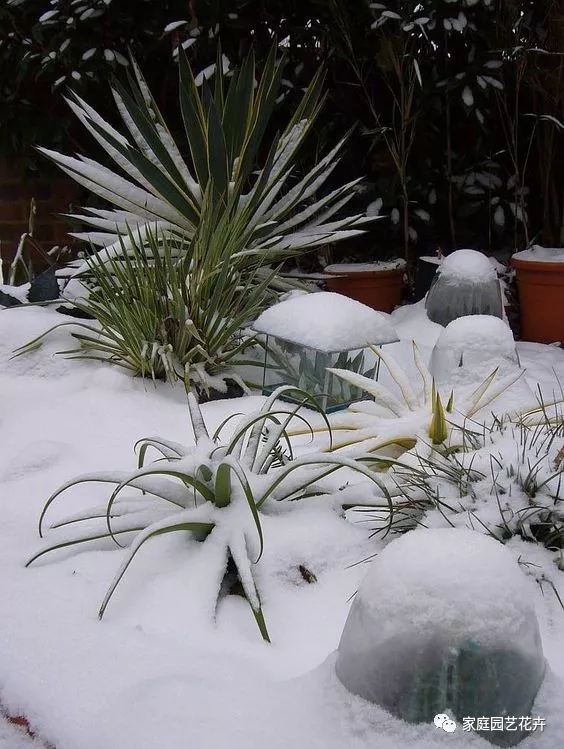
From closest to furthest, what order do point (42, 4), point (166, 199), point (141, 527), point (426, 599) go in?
point (426, 599)
point (141, 527)
point (166, 199)
point (42, 4)

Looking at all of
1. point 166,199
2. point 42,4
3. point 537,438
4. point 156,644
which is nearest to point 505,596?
point 156,644

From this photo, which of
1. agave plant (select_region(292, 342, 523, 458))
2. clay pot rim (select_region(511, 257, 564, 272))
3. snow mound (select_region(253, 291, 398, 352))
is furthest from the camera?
clay pot rim (select_region(511, 257, 564, 272))

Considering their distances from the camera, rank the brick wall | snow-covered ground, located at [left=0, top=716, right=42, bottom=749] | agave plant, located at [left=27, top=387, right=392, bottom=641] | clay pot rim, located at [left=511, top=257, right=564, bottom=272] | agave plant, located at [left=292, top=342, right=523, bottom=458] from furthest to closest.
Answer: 1. the brick wall
2. clay pot rim, located at [left=511, top=257, right=564, bottom=272]
3. agave plant, located at [left=292, top=342, right=523, bottom=458]
4. agave plant, located at [left=27, top=387, right=392, bottom=641]
5. snow-covered ground, located at [left=0, top=716, right=42, bottom=749]

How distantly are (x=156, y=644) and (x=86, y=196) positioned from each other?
12.0ft

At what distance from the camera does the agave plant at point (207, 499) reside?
4.46ft

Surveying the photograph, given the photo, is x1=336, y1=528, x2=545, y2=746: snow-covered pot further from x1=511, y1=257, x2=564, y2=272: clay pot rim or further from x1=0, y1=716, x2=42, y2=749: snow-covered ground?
x1=511, y1=257, x2=564, y2=272: clay pot rim

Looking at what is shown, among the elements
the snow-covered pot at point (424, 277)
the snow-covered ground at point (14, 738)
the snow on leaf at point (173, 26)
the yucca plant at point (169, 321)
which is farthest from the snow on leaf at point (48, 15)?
the snow-covered ground at point (14, 738)

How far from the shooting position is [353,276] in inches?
136

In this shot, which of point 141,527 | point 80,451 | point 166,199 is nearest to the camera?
point 141,527

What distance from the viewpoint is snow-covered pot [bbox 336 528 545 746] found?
90cm

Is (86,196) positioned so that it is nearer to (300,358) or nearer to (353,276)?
(353,276)

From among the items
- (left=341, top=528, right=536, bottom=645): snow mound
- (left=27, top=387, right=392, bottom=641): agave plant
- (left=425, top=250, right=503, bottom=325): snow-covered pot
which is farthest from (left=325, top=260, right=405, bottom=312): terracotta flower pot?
(left=341, top=528, right=536, bottom=645): snow mound

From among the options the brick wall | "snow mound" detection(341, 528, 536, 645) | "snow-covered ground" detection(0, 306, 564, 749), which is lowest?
"snow-covered ground" detection(0, 306, 564, 749)

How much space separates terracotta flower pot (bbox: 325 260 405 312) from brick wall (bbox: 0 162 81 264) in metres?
1.71
